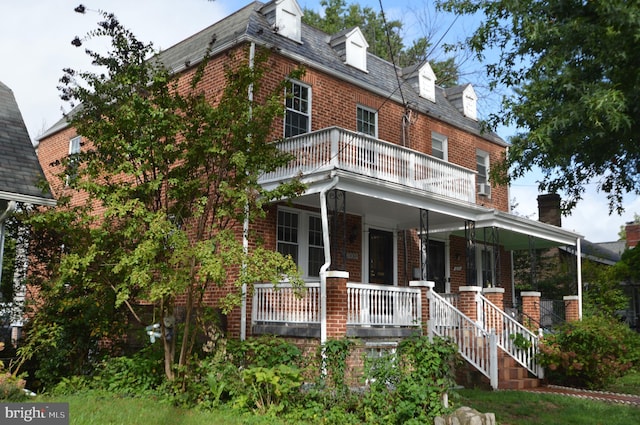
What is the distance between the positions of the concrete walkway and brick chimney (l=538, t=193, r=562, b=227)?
43.5 ft

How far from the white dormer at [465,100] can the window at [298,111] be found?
8858 mm

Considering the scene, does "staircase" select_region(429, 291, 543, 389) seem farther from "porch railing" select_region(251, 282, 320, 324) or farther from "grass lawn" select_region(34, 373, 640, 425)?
"porch railing" select_region(251, 282, 320, 324)

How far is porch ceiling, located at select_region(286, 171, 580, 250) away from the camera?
12.5m

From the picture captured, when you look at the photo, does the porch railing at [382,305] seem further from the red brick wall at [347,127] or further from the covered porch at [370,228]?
the red brick wall at [347,127]

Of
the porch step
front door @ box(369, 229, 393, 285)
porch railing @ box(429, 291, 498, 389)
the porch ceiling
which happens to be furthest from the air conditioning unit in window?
porch railing @ box(429, 291, 498, 389)

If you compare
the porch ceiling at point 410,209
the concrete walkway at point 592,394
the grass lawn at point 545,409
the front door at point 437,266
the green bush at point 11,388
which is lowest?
the concrete walkway at point 592,394

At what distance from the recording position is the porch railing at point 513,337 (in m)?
13.7

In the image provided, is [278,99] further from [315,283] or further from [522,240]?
[522,240]

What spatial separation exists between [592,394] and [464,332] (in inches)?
109

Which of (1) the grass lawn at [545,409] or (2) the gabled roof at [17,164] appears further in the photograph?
(2) the gabled roof at [17,164]

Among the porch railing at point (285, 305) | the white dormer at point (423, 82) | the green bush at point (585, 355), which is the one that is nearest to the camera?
the porch railing at point (285, 305)

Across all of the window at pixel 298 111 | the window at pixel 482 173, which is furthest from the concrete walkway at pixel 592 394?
the window at pixel 482 173

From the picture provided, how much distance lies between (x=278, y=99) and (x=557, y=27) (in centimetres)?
468

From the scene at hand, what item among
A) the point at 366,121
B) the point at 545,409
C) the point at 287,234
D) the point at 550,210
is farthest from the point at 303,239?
the point at 550,210
